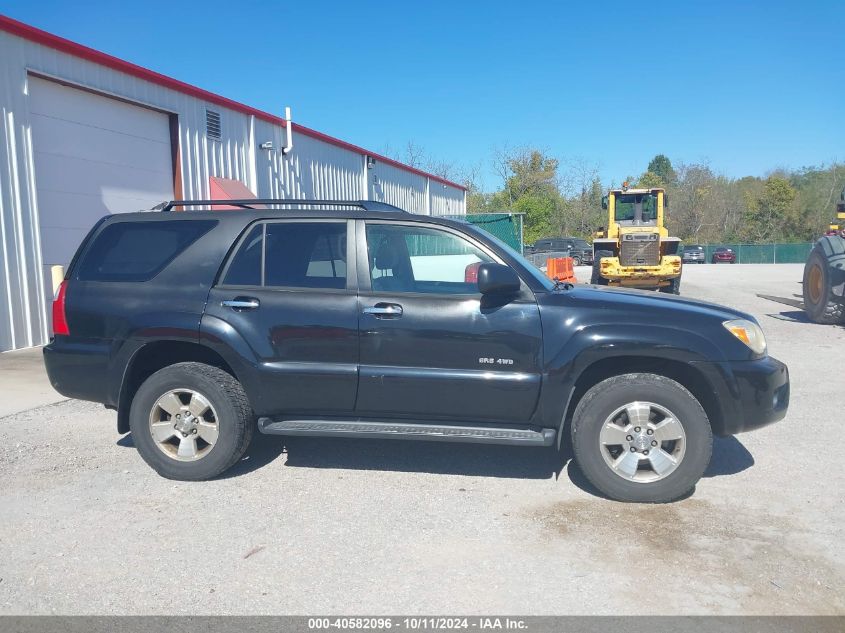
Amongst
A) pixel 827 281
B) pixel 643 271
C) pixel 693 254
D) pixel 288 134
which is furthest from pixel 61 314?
pixel 693 254

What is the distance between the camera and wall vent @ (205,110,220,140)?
14633 millimetres

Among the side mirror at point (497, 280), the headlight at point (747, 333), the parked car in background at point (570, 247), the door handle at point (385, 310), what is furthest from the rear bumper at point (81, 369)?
the parked car in background at point (570, 247)

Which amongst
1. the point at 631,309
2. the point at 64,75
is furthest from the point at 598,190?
the point at 631,309

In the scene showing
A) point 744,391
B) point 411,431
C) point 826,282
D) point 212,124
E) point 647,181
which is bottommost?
point 411,431

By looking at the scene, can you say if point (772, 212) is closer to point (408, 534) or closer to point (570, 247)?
point (570, 247)

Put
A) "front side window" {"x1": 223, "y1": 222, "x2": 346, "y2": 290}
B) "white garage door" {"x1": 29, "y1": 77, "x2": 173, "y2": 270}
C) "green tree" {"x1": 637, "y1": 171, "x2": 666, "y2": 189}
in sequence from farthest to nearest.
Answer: "green tree" {"x1": 637, "y1": 171, "x2": 666, "y2": 189}
"white garage door" {"x1": 29, "y1": 77, "x2": 173, "y2": 270}
"front side window" {"x1": 223, "y1": 222, "x2": 346, "y2": 290}

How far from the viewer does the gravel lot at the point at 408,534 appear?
3.33 m

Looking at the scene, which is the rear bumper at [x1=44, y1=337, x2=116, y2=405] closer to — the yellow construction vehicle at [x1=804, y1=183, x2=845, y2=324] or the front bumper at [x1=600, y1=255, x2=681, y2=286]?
the yellow construction vehicle at [x1=804, y1=183, x2=845, y2=324]

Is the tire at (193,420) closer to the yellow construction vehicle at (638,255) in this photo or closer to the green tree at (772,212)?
the yellow construction vehicle at (638,255)

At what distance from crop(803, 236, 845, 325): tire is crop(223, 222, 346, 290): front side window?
10.2 metres

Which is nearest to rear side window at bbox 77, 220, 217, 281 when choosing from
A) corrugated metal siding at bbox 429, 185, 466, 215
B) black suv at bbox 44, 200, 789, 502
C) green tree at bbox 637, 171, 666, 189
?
black suv at bbox 44, 200, 789, 502

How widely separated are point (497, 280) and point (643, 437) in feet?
4.38

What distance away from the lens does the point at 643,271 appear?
735 inches

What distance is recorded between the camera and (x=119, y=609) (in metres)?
3.25
